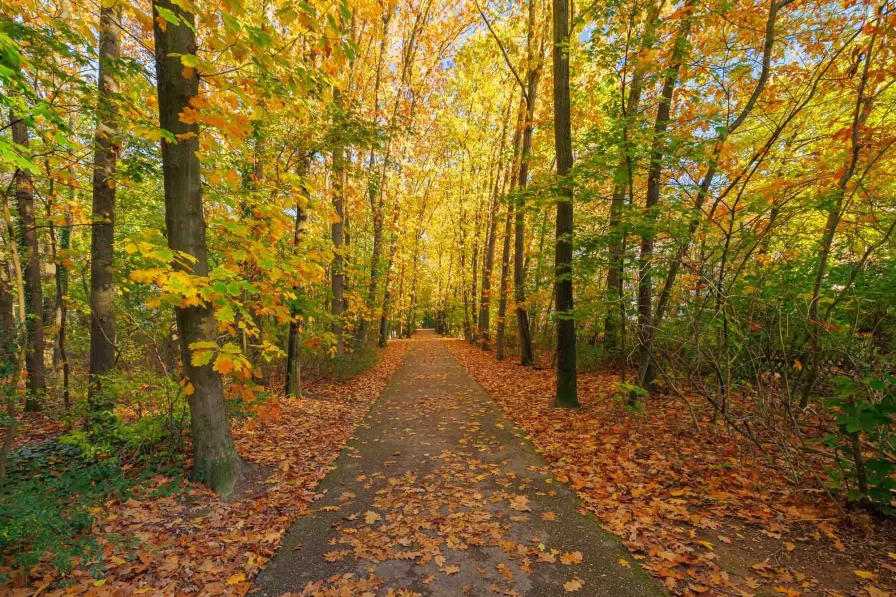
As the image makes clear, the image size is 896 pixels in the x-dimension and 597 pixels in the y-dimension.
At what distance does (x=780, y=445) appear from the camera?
3988 millimetres

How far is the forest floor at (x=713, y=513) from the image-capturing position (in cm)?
285

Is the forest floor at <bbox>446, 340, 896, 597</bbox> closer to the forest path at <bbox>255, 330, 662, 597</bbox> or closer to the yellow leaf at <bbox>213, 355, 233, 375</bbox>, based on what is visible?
the forest path at <bbox>255, 330, 662, 597</bbox>

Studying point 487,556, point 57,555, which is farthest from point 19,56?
point 487,556

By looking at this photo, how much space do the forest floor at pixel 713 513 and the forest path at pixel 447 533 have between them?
351 mm

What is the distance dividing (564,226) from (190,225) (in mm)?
6449

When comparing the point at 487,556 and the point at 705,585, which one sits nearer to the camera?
the point at 705,585

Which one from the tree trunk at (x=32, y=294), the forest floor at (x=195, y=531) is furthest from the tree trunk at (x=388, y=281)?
the forest floor at (x=195, y=531)

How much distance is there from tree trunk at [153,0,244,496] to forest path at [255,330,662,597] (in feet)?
4.50

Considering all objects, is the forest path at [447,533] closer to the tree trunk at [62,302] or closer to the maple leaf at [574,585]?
the maple leaf at [574,585]

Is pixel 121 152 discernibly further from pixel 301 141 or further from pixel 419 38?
pixel 419 38

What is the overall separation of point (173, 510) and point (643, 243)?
7788 millimetres

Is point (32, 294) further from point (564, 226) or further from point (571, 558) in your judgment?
point (564, 226)

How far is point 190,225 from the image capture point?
4.00m

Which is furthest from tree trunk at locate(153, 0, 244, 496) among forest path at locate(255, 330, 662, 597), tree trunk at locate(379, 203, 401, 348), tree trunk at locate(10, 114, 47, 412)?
tree trunk at locate(379, 203, 401, 348)
